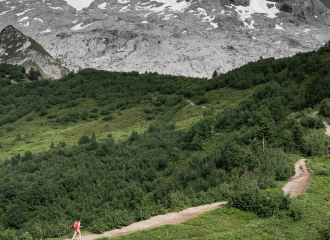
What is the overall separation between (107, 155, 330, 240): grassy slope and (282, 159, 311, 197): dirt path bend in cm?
244

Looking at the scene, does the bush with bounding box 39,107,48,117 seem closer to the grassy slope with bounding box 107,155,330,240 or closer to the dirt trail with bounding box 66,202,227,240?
the dirt trail with bounding box 66,202,227,240

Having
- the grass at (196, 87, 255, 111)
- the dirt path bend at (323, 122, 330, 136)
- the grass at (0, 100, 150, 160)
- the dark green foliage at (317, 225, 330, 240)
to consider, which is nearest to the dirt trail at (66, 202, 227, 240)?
the dark green foliage at (317, 225, 330, 240)

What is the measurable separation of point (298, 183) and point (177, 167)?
1739 inches

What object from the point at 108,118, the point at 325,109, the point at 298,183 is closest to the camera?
the point at 298,183

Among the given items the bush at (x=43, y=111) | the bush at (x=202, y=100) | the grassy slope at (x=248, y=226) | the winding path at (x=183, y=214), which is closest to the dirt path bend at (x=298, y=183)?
the winding path at (x=183, y=214)

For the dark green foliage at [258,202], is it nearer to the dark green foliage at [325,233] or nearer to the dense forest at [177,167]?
the dense forest at [177,167]

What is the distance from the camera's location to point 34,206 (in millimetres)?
65625

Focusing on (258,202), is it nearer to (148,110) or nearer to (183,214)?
(183,214)

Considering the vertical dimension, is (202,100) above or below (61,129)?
above

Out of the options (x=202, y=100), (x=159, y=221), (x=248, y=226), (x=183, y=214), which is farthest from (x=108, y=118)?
(x=248, y=226)

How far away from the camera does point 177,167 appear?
69812 millimetres

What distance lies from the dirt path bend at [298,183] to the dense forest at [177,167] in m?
0.90

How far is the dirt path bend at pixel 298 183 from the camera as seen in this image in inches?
1006

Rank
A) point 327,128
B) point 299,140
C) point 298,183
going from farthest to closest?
point 327,128, point 299,140, point 298,183
